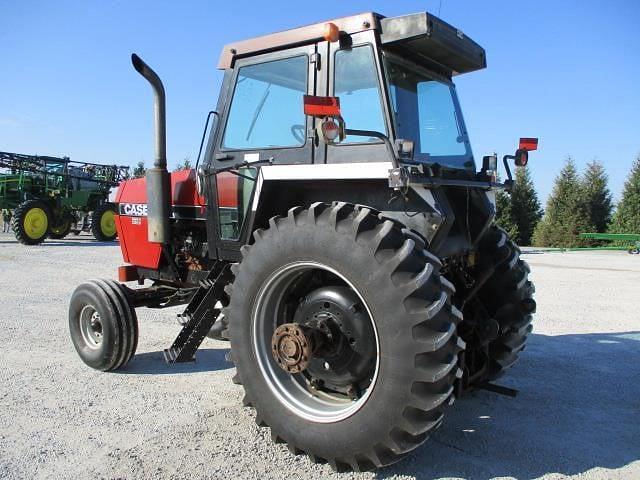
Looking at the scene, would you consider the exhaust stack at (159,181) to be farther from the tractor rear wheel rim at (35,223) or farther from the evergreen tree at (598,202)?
the evergreen tree at (598,202)

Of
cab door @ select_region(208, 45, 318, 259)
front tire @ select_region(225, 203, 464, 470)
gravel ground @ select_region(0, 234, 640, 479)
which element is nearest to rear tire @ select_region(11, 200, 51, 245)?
gravel ground @ select_region(0, 234, 640, 479)

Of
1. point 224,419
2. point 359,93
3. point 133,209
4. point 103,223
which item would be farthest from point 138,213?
point 103,223

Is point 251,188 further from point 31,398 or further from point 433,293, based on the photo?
point 31,398

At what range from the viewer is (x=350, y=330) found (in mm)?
3148

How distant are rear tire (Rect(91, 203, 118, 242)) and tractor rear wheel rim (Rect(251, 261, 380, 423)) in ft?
55.8

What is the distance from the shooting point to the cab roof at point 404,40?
3.20 m

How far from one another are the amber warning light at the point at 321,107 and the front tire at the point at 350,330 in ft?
1.59

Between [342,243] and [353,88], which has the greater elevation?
[353,88]

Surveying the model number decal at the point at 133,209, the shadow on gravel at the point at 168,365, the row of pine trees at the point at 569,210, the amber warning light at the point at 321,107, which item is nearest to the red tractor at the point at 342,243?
the amber warning light at the point at 321,107

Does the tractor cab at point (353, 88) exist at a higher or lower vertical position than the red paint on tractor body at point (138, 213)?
higher

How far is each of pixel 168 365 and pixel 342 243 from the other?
2651 millimetres

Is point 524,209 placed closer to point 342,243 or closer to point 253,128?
point 253,128

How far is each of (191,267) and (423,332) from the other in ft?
8.63

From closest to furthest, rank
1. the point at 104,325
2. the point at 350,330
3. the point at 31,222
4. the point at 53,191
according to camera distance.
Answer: the point at 350,330 < the point at 104,325 < the point at 31,222 < the point at 53,191
